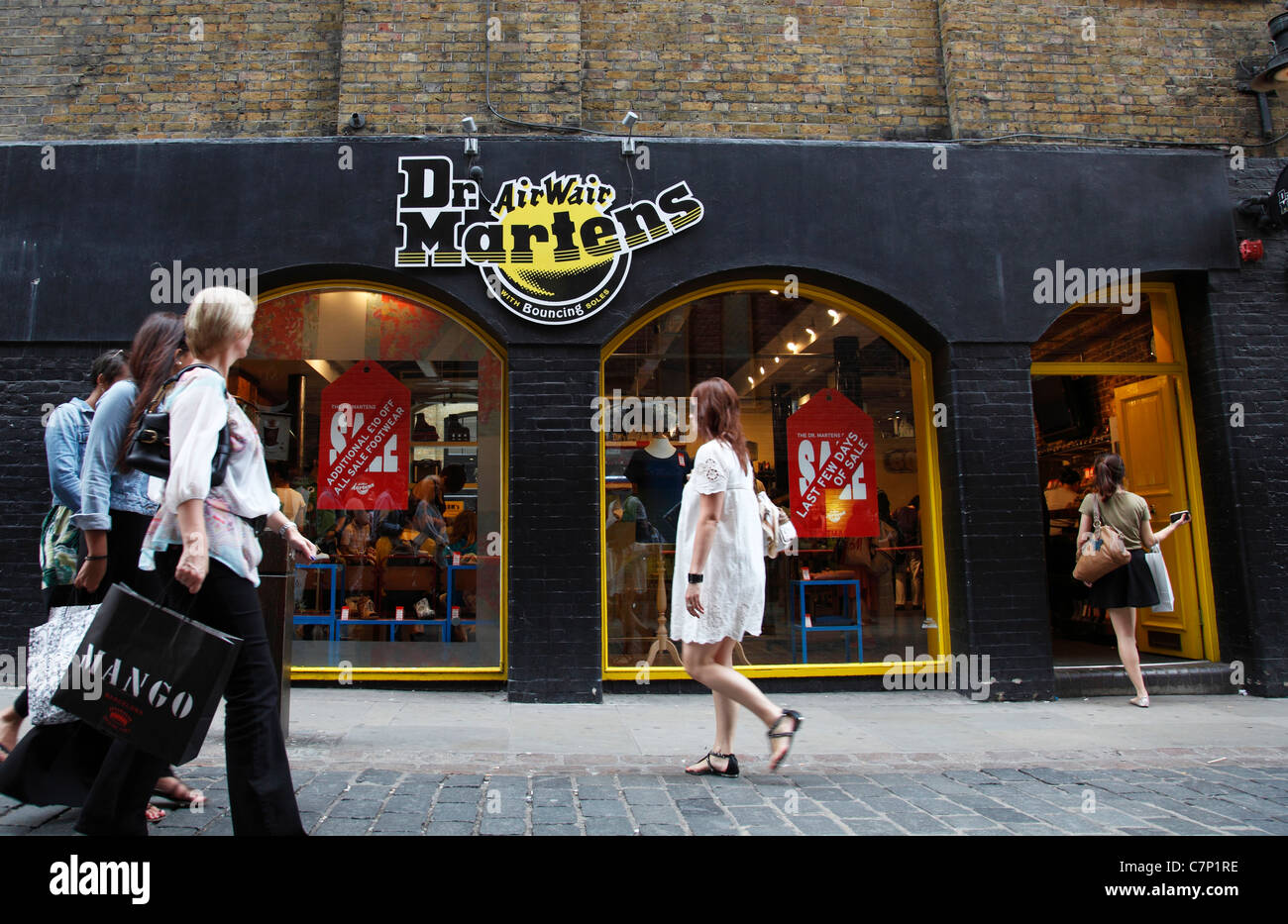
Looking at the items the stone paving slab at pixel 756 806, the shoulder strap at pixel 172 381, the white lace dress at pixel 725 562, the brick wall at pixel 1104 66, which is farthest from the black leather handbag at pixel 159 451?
the brick wall at pixel 1104 66

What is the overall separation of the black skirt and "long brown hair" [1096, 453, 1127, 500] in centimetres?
49

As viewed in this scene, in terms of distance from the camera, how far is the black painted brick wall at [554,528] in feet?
20.3

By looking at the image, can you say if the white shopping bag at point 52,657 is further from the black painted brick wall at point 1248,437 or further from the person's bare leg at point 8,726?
the black painted brick wall at point 1248,437

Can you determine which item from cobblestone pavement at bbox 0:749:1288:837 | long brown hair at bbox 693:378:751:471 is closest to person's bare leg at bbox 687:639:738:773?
cobblestone pavement at bbox 0:749:1288:837

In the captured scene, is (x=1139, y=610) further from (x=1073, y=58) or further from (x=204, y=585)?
(x=204, y=585)

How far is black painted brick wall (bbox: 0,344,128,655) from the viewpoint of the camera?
20.4 ft

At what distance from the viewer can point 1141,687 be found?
638 centimetres

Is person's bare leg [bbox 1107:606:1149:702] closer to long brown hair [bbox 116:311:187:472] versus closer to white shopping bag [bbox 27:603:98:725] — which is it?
long brown hair [bbox 116:311:187:472]

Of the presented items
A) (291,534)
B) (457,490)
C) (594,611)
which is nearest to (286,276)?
(457,490)

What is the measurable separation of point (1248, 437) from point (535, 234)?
6062 mm

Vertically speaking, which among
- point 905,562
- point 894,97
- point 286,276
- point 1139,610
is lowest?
point 1139,610
